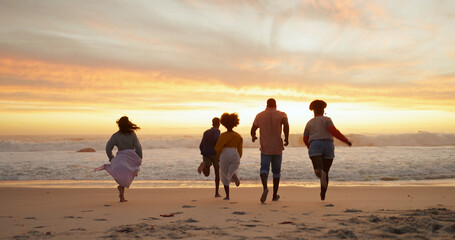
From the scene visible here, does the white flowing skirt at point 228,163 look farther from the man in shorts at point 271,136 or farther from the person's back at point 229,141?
the man in shorts at point 271,136

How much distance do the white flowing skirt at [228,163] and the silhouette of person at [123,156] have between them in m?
1.88

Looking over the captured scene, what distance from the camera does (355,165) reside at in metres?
17.2

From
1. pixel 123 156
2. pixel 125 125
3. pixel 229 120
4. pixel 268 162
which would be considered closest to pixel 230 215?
pixel 268 162

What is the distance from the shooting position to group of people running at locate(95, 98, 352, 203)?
8062 mm

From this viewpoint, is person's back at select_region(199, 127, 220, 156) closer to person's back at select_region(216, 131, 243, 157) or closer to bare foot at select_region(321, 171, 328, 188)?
person's back at select_region(216, 131, 243, 157)

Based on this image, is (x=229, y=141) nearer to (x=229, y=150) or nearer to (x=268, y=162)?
(x=229, y=150)

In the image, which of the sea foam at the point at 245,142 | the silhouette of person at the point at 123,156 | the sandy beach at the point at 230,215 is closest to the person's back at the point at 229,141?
the sandy beach at the point at 230,215

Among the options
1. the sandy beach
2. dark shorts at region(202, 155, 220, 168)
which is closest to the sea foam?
the sandy beach

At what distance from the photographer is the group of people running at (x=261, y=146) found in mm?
8062

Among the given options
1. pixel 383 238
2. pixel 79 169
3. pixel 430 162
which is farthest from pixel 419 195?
pixel 79 169

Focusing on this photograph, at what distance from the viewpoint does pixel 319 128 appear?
809 centimetres

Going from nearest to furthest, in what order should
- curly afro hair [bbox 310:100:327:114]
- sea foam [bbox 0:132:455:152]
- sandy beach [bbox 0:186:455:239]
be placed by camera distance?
sandy beach [bbox 0:186:455:239]
curly afro hair [bbox 310:100:327:114]
sea foam [bbox 0:132:455:152]

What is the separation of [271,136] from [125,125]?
10.1ft

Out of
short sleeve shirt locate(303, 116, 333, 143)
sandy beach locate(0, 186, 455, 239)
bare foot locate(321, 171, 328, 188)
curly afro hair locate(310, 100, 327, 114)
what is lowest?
sandy beach locate(0, 186, 455, 239)
